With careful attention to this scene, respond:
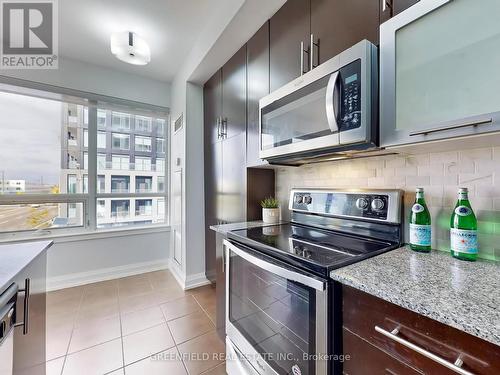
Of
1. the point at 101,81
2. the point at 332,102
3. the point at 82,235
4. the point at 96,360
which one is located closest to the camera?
the point at 332,102

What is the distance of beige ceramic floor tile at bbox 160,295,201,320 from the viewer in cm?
207

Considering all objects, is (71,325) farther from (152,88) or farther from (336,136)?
(152,88)

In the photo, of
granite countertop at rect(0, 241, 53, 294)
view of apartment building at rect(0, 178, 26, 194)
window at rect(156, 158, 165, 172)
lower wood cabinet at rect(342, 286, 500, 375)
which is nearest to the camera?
lower wood cabinet at rect(342, 286, 500, 375)

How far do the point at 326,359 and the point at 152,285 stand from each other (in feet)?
8.05

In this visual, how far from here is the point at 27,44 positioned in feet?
7.55

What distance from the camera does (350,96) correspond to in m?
0.98

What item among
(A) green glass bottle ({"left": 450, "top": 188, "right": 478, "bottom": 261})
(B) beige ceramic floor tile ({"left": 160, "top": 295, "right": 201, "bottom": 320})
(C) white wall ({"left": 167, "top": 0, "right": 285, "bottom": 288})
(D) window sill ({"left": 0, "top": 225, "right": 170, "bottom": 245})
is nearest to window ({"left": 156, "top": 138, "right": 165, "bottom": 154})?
(C) white wall ({"left": 167, "top": 0, "right": 285, "bottom": 288})

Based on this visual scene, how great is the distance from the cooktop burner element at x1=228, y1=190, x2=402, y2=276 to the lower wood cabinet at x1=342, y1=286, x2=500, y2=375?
160 millimetres

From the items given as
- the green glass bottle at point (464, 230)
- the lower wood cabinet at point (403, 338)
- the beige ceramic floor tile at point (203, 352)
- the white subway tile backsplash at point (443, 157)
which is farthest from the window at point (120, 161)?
the green glass bottle at point (464, 230)

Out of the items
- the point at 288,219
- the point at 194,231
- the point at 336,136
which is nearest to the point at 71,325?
the point at 194,231

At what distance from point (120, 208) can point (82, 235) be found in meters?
0.53

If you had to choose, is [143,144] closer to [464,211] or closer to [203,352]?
[203,352]

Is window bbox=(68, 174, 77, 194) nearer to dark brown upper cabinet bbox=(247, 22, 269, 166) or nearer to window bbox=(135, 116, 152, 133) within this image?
window bbox=(135, 116, 152, 133)

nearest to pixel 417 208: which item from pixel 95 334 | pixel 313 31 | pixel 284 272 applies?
pixel 284 272
